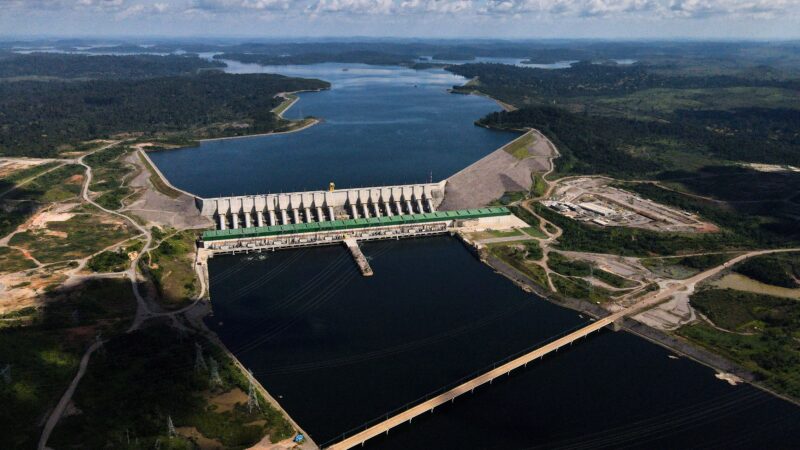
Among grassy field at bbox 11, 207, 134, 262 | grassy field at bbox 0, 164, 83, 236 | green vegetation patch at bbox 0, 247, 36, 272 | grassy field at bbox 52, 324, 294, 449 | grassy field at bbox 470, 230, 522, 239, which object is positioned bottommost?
grassy field at bbox 52, 324, 294, 449

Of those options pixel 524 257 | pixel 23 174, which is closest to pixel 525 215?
pixel 524 257

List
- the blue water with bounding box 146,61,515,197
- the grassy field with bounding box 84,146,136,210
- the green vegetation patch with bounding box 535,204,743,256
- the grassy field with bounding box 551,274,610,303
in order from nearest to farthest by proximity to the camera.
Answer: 1. the grassy field with bounding box 551,274,610,303
2. the green vegetation patch with bounding box 535,204,743,256
3. the grassy field with bounding box 84,146,136,210
4. the blue water with bounding box 146,61,515,197

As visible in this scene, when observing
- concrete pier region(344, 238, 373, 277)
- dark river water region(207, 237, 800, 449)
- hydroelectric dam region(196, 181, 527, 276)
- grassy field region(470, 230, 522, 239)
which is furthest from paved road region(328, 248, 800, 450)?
hydroelectric dam region(196, 181, 527, 276)

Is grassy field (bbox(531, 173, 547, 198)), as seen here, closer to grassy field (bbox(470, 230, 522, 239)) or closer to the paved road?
grassy field (bbox(470, 230, 522, 239))

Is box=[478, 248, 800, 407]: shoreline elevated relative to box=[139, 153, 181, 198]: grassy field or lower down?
lower down

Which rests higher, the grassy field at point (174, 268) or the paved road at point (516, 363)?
the grassy field at point (174, 268)

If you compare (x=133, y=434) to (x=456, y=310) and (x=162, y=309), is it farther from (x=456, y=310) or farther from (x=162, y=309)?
(x=456, y=310)

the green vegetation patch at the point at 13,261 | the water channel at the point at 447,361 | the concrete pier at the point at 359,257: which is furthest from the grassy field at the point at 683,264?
the green vegetation patch at the point at 13,261

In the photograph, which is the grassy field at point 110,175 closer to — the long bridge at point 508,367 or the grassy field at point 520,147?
the long bridge at point 508,367
